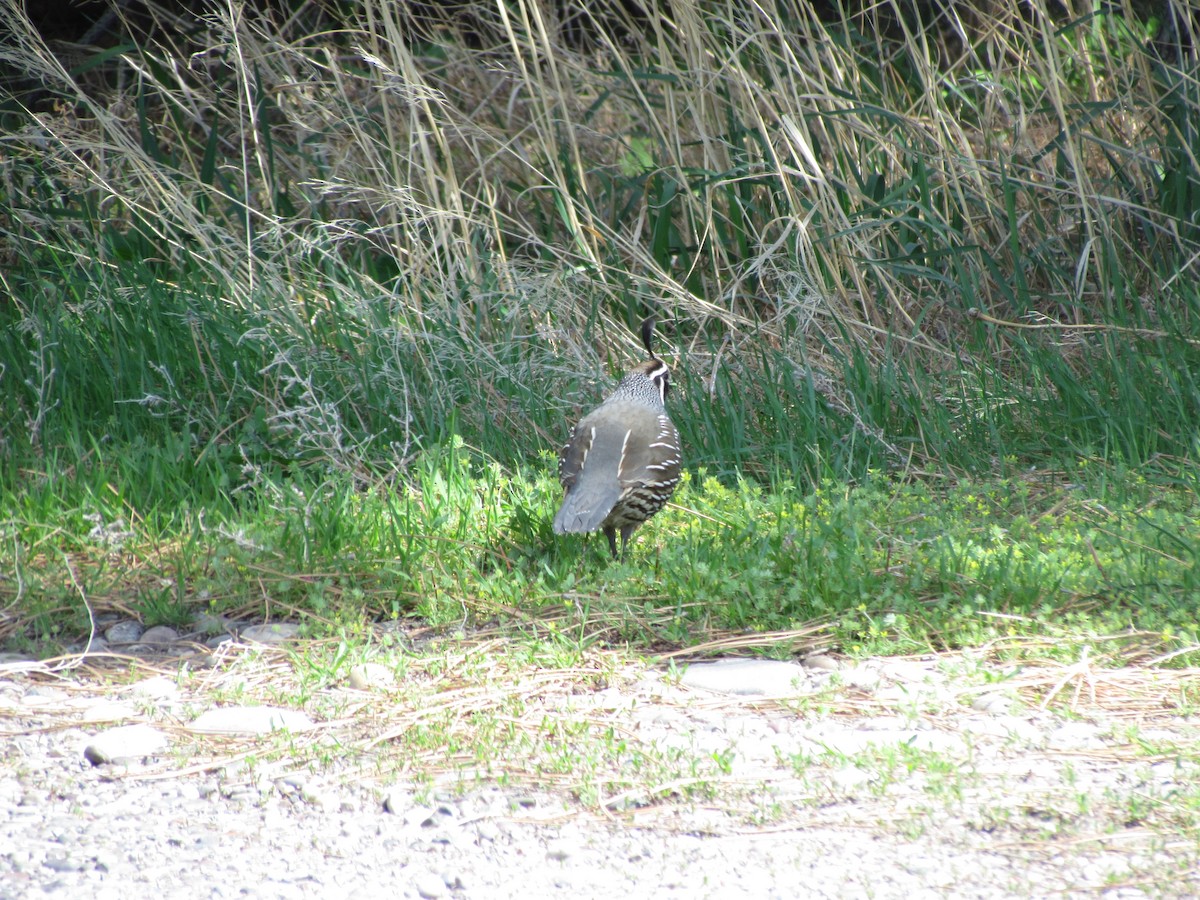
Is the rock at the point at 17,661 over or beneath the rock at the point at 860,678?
over

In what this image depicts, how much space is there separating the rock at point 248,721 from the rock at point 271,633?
575mm

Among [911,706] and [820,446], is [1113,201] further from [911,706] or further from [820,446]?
[911,706]

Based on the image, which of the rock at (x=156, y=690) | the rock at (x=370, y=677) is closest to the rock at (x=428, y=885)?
the rock at (x=370, y=677)

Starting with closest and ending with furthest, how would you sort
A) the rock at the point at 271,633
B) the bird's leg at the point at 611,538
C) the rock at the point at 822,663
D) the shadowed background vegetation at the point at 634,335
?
the rock at the point at 822,663, the rock at the point at 271,633, the shadowed background vegetation at the point at 634,335, the bird's leg at the point at 611,538

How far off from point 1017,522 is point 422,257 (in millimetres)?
2960

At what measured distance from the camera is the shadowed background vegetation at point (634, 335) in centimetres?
419

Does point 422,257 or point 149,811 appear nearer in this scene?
point 149,811

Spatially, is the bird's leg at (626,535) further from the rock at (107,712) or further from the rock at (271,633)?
the rock at (107,712)

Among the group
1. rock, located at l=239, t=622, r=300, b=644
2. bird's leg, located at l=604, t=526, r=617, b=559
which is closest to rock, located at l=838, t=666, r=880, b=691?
bird's leg, located at l=604, t=526, r=617, b=559

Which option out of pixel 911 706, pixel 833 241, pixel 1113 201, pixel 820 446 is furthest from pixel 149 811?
pixel 1113 201

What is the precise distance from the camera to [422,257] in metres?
6.02

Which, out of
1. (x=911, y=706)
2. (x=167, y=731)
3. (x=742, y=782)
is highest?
(x=167, y=731)

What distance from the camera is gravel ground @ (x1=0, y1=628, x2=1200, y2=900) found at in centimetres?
241

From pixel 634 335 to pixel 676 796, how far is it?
11.9 ft
